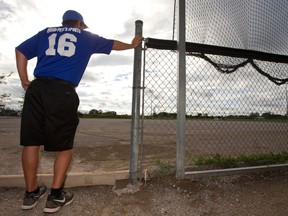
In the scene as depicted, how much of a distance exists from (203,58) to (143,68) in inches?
37.6

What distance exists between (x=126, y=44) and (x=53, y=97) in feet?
3.81

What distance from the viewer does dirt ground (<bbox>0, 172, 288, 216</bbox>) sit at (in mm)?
3322

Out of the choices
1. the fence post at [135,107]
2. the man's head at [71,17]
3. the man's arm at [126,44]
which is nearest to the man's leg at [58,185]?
the fence post at [135,107]

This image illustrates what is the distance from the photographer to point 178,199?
3590 mm

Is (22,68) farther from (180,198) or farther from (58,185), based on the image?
(180,198)

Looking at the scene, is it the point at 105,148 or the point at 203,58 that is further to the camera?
the point at 105,148

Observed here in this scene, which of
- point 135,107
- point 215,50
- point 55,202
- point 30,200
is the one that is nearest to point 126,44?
point 135,107

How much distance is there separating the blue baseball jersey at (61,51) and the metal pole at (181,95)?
1.27 m

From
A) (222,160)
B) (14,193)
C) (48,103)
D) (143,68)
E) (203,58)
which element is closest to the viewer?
(48,103)

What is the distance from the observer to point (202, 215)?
10.7 feet

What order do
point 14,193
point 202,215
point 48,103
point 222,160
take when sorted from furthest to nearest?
1. point 222,160
2. point 14,193
3. point 202,215
4. point 48,103

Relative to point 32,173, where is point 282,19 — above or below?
above

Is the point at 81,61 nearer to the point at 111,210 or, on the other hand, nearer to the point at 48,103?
the point at 48,103

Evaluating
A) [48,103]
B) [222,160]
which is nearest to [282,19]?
[222,160]
